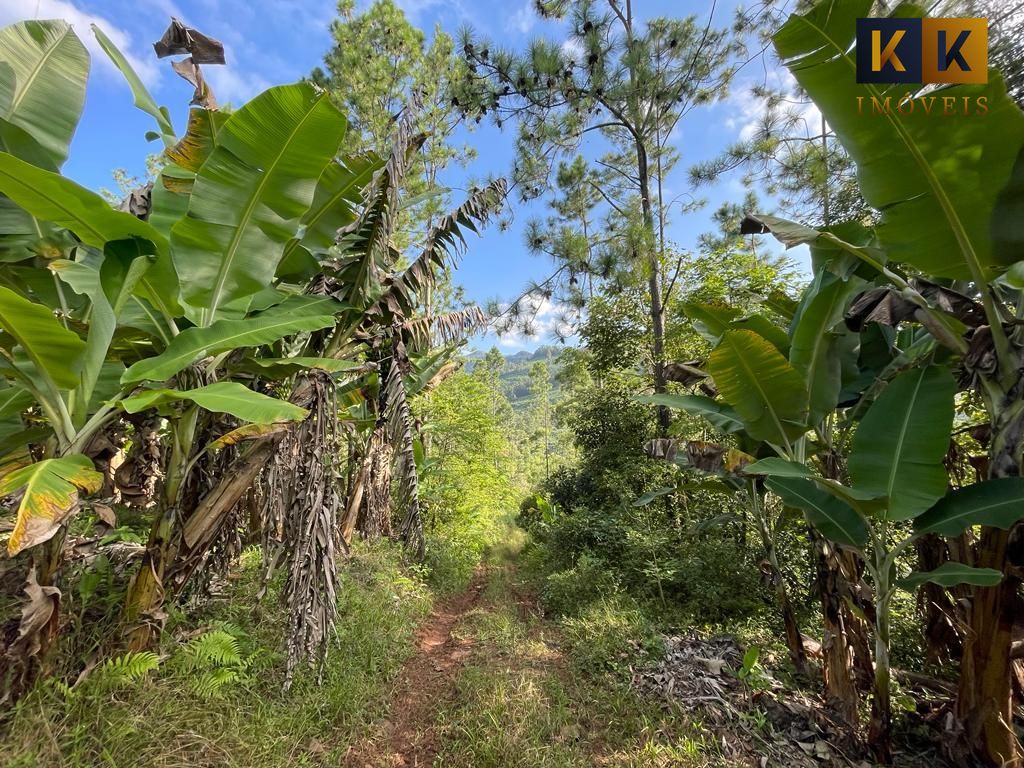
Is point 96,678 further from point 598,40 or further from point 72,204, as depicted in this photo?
point 598,40

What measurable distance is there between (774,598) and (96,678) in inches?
221

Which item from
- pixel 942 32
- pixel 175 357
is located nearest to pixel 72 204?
pixel 175 357

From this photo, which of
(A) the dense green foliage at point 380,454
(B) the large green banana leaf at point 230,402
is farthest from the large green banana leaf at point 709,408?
(B) the large green banana leaf at point 230,402

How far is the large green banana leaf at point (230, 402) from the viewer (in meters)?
1.76

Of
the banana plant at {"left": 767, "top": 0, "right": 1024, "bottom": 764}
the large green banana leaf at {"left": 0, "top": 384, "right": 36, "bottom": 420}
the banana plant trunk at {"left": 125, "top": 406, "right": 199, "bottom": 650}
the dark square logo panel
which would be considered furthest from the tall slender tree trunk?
the large green banana leaf at {"left": 0, "top": 384, "right": 36, "bottom": 420}

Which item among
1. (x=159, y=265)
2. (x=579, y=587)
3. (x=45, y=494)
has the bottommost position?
(x=579, y=587)

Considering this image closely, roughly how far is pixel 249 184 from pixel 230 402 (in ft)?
4.32

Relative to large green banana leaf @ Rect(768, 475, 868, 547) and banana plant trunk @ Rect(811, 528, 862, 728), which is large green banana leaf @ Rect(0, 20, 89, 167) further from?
banana plant trunk @ Rect(811, 528, 862, 728)

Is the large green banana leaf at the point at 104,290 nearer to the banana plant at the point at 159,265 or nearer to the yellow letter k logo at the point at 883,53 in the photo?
the banana plant at the point at 159,265

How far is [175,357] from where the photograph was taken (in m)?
1.97

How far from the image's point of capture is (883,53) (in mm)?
1908

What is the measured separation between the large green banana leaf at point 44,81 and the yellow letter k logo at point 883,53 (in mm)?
4553

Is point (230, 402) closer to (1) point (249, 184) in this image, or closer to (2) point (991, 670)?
(1) point (249, 184)

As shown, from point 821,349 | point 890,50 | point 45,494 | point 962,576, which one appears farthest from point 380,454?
point 890,50
